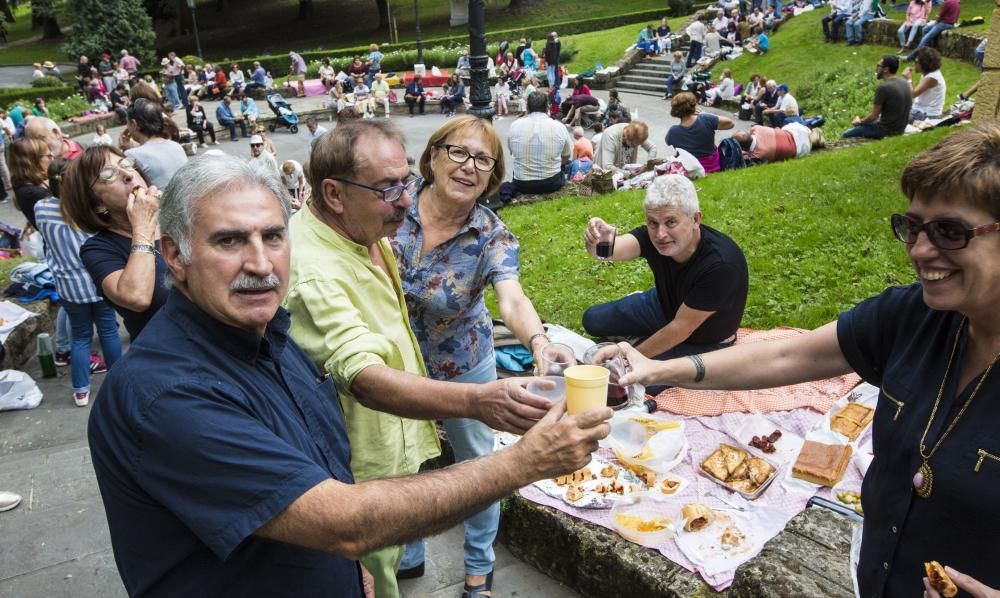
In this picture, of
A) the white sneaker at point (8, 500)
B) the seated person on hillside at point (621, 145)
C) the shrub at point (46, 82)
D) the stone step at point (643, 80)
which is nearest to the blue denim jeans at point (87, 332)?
the white sneaker at point (8, 500)

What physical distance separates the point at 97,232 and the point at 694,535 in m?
3.74

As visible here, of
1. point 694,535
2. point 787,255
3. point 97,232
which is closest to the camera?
point 694,535

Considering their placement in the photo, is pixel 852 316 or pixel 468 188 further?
pixel 468 188

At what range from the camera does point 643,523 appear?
139 inches

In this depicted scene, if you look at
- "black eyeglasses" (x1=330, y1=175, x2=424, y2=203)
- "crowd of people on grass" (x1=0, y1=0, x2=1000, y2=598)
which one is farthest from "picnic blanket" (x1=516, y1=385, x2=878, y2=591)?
"black eyeglasses" (x1=330, y1=175, x2=424, y2=203)

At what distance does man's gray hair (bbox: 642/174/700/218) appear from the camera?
4.42m

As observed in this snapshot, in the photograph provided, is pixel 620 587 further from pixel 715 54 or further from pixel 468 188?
pixel 715 54

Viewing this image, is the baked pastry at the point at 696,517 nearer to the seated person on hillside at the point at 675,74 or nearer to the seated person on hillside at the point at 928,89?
the seated person on hillside at the point at 928,89

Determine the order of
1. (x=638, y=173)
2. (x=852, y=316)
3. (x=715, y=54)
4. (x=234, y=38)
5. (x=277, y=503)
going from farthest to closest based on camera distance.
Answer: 1. (x=234, y=38)
2. (x=715, y=54)
3. (x=638, y=173)
4. (x=852, y=316)
5. (x=277, y=503)

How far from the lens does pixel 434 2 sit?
4791 centimetres

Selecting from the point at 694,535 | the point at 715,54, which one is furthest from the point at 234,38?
the point at 694,535

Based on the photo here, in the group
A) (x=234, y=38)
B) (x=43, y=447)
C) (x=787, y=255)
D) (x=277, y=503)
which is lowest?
(x=43, y=447)

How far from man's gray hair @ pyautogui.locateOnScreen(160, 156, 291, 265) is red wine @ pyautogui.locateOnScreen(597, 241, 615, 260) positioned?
10.1ft

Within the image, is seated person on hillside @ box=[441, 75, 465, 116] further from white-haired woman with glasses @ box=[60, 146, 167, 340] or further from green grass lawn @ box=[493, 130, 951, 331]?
white-haired woman with glasses @ box=[60, 146, 167, 340]
